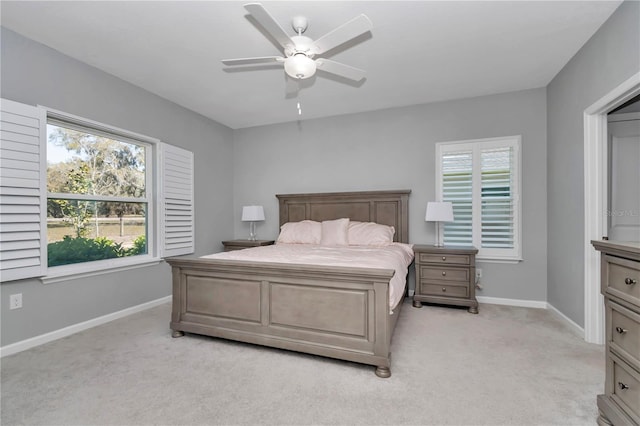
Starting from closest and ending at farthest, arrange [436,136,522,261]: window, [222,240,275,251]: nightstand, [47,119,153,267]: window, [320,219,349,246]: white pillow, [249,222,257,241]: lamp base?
[47,119,153,267]: window, [436,136,522,261]: window, [320,219,349,246]: white pillow, [222,240,275,251]: nightstand, [249,222,257,241]: lamp base

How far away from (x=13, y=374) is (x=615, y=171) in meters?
5.29

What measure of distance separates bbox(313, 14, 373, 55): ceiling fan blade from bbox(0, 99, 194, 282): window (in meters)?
2.51

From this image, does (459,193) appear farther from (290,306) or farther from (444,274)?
(290,306)

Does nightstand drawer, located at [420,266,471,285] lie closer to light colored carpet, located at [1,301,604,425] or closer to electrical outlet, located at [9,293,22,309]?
light colored carpet, located at [1,301,604,425]

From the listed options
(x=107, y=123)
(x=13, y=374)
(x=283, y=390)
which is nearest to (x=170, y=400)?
(x=283, y=390)

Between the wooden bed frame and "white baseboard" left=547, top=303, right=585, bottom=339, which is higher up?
the wooden bed frame

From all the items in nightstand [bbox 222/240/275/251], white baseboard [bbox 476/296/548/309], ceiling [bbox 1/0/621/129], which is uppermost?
ceiling [bbox 1/0/621/129]

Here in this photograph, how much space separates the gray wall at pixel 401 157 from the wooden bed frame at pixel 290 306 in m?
2.14

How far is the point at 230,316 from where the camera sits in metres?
2.51

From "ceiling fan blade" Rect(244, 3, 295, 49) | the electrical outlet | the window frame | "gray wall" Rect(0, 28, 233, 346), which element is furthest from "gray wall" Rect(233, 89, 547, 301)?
the electrical outlet

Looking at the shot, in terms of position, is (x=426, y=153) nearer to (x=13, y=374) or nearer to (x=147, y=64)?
(x=147, y=64)

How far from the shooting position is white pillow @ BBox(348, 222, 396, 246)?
378 centimetres

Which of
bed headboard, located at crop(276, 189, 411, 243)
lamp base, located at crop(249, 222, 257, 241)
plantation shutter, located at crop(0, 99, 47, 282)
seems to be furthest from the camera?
lamp base, located at crop(249, 222, 257, 241)

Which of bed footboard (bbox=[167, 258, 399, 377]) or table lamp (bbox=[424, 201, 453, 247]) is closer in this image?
bed footboard (bbox=[167, 258, 399, 377])
